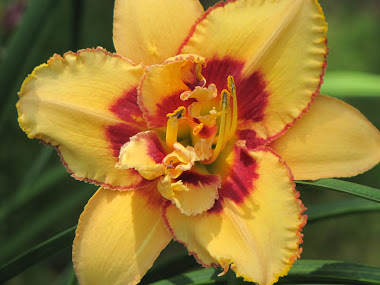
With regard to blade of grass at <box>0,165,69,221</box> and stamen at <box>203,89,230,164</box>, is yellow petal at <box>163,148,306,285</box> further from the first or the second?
blade of grass at <box>0,165,69,221</box>

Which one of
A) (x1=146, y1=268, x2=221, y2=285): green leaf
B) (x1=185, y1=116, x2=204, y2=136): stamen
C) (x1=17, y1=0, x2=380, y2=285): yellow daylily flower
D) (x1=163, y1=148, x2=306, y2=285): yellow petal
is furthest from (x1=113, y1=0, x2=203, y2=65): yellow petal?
(x1=146, y1=268, x2=221, y2=285): green leaf

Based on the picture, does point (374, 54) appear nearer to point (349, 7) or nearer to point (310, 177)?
point (349, 7)

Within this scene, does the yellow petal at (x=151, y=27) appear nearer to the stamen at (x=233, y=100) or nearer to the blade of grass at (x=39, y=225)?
the stamen at (x=233, y=100)

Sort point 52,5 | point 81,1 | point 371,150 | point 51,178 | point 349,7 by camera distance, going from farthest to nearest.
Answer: point 349,7
point 51,178
point 81,1
point 52,5
point 371,150

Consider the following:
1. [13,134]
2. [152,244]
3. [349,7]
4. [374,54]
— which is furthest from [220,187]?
[349,7]

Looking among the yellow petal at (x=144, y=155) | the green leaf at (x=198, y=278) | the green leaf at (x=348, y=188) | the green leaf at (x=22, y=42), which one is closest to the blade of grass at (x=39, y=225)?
the green leaf at (x=22, y=42)
